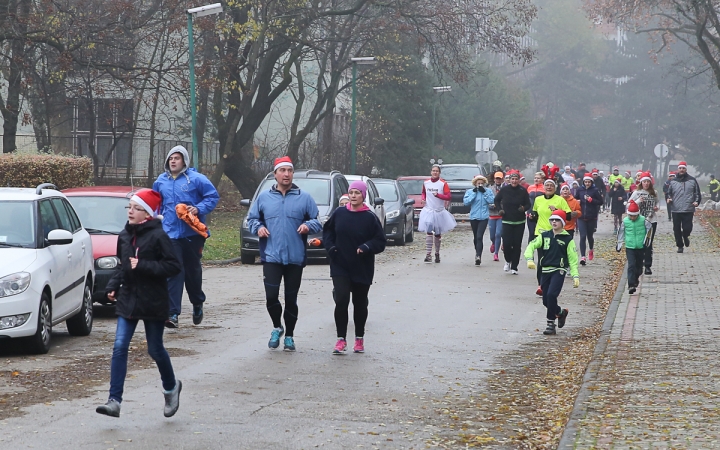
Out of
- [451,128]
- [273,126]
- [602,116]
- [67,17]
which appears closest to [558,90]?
[602,116]

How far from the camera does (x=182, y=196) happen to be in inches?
451

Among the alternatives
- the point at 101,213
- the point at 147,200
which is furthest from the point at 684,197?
the point at 147,200

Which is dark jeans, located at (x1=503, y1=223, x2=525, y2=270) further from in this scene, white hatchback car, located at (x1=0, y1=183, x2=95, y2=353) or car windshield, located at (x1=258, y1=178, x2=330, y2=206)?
white hatchback car, located at (x1=0, y1=183, x2=95, y2=353)

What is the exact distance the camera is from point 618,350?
10.7 m

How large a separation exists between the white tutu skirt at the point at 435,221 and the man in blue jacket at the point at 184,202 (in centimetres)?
1035

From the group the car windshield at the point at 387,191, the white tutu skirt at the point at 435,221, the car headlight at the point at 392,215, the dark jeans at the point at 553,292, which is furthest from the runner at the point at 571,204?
the car windshield at the point at 387,191

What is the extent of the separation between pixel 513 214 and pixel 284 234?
9.68 m

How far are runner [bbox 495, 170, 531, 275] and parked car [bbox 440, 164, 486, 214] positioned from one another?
16614mm

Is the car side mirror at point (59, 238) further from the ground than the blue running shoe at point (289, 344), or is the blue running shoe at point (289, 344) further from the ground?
the car side mirror at point (59, 238)

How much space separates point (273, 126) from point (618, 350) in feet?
166

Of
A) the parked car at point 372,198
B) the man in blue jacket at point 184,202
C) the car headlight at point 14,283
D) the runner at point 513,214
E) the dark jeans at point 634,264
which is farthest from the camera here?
the parked car at point 372,198

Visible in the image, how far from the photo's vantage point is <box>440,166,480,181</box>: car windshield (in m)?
38.8

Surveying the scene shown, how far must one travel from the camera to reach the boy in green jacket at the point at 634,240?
16016 mm

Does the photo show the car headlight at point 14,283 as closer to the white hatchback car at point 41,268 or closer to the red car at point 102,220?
the white hatchback car at point 41,268
